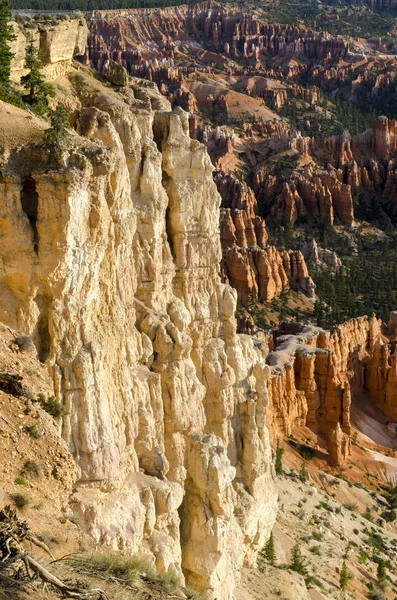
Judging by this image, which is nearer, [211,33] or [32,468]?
[32,468]

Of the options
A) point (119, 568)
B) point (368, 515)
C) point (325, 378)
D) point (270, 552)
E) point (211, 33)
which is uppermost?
point (211, 33)

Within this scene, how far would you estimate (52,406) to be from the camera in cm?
1284

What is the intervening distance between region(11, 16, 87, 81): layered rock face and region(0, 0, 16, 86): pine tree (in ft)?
2.45

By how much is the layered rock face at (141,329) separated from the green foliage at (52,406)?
1.89 ft

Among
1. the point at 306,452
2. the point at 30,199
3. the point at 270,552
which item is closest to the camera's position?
the point at 30,199

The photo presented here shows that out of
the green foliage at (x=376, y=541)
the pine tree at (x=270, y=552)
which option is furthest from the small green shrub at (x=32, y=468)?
the green foliage at (x=376, y=541)

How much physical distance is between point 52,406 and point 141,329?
18.9 feet

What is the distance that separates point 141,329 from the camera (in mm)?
18391

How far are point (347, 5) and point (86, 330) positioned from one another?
202m

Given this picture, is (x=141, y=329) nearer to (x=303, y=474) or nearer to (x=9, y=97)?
(x=9, y=97)

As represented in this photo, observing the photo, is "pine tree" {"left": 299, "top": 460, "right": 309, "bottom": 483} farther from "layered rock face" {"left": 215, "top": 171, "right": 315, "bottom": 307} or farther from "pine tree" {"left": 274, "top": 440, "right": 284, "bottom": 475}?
"layered rock face" {"left": 215, "top": 171, "right": 315, "bottom": 307}

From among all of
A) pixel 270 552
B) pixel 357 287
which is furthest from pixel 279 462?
pixel 357 287

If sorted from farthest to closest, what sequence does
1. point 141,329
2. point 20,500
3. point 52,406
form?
point 141,329 → point 52,406 → point 20,500

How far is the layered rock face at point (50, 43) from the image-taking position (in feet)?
75.9
